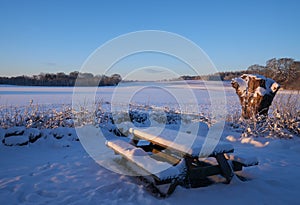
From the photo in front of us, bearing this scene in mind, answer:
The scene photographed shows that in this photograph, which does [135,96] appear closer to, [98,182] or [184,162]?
[98,182]

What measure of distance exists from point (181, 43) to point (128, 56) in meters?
1.12

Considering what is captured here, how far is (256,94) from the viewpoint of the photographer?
7.52 meters

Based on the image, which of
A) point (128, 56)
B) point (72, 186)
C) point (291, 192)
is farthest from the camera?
point (128, 56)

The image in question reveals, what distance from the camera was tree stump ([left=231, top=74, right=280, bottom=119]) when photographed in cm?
745

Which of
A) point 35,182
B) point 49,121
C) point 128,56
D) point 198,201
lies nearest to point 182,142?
point 198,201

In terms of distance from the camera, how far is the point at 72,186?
310cm

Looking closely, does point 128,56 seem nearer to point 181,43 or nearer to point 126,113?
point 181,43

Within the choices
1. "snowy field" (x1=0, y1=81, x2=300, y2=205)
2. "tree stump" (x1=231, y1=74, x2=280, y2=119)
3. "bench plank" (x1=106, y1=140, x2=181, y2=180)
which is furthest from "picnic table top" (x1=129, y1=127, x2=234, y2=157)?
"tree stump" (x1=231, y1=74, x2=280, y2=119)

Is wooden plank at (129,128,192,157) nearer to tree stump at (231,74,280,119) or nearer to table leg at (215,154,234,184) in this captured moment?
table leg at (215,154,234,184)

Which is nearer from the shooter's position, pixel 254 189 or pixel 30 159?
pixel 254 189

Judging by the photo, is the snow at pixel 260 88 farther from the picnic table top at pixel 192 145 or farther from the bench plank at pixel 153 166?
the bench plank at pixel 153 166

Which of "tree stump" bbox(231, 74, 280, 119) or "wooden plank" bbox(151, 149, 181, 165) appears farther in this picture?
"tree stump" bbox(231, 74, 280, 119)

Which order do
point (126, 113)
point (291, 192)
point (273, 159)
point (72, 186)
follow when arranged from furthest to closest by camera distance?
point (126, 113)
point (273, 159)
point (72, 186)
point (291, 192)

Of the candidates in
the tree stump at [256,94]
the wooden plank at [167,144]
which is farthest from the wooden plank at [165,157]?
the tree stump at [256,94]
